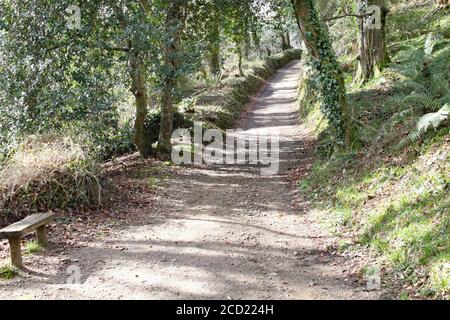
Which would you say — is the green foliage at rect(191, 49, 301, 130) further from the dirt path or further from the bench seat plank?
the bench seat plank

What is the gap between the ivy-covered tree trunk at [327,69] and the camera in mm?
9828

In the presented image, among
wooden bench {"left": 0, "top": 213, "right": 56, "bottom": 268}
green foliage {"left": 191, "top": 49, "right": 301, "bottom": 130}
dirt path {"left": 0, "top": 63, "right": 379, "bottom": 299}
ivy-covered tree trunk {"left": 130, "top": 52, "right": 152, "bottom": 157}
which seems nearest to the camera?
dirt path {"left": 0, "top": 63, "right": 379, "bottom": 299}

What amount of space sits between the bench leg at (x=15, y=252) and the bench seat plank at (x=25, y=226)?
0.08 m

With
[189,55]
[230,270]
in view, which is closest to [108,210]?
[230,270]

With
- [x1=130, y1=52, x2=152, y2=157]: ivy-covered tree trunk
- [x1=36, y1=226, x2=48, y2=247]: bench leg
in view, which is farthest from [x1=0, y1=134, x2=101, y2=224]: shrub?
[x1=130, y1=52, x2=152, y2=157]: ivy-covered tree trunk

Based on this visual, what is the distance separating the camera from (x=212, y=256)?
6363mm

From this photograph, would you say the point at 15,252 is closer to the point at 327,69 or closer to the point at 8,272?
the point at 8,272

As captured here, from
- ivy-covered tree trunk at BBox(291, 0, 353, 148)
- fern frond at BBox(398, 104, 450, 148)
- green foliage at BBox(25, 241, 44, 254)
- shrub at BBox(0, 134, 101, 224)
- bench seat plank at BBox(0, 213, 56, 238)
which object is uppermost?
ivy-covered tree trunk at BBox(291, 0, 353, 148)

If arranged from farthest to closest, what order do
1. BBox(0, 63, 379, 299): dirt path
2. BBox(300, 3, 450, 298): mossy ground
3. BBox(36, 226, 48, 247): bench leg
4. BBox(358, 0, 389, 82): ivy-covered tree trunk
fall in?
BBox(358, 0, 389, 82): ivy-covered tree trunk, BBox(36, 226, 48, 247): bench leg, BBox(0, 63, 379, 299): dirt path, BBox(300, 3, 450, 298): mossy ground

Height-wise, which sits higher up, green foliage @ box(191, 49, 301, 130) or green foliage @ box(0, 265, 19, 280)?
green foliage @ box(191, 49, 301, 130)

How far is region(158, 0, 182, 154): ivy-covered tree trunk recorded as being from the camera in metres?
10.9

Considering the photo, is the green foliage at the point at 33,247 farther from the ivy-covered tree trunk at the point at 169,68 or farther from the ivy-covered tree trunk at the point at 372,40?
the ivy-covered tree trunk at the point at 372,40

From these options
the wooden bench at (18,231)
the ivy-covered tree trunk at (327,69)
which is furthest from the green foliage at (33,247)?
the ivy-covered tree trunk at (327,69)

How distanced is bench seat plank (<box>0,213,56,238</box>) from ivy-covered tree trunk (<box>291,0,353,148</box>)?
6.35 meters
